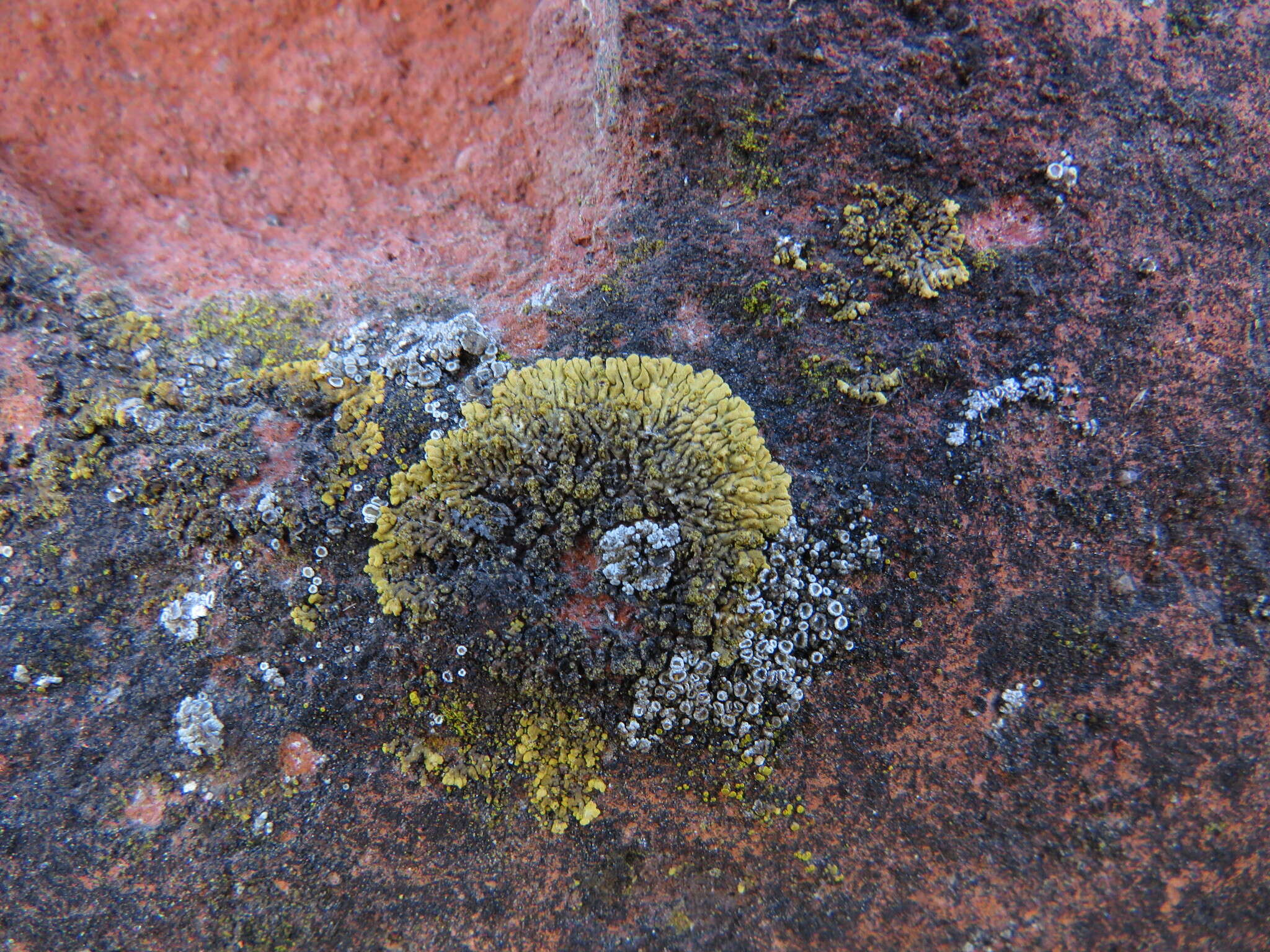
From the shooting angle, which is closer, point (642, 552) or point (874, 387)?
point (642, 552)

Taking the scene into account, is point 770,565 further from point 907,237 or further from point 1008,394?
point 907,237

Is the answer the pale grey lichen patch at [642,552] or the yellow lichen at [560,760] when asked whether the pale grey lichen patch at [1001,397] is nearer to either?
the pale grey lichen patch at [642,552]

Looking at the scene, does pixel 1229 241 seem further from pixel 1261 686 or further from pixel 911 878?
pixel 911 878

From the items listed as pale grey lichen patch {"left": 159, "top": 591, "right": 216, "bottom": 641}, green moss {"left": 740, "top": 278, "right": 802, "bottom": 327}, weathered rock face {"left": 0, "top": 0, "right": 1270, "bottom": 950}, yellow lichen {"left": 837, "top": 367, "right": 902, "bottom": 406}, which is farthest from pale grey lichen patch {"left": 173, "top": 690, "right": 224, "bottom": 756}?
yellow lichen {"left": 837, "top": 367, "right": 902, "bottom": 406}

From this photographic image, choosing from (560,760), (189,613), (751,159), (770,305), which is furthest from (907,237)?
(189,613)

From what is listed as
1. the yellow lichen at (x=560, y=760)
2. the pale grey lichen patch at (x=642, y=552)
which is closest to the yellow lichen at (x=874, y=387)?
the pale grey lichen patch at (x=642, y=552)

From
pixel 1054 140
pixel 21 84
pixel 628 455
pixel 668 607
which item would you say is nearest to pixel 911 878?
pixel 668 607
